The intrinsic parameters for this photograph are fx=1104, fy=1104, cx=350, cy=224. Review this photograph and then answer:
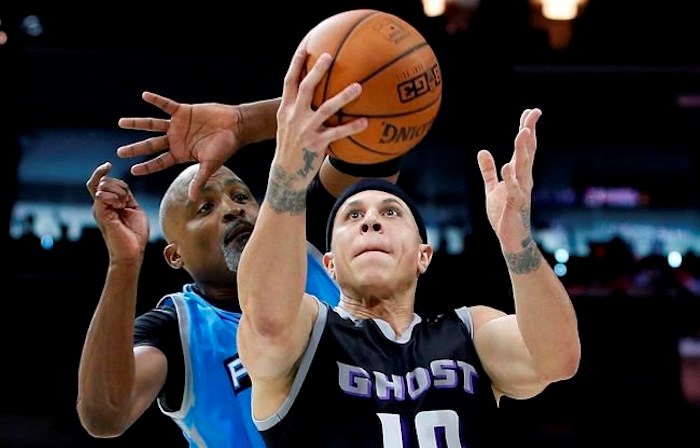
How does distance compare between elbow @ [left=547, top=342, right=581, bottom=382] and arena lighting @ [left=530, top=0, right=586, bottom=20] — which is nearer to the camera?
elbow @ [left=547, top=342, right=581, bottom=382]

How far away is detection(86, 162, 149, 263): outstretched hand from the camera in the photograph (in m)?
2.82

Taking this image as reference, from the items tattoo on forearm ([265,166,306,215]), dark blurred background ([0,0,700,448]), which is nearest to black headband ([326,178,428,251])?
tattoo on forearm ([265,166,306,215])

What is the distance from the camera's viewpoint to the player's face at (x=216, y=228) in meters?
3.30

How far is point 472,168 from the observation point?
7.74 m

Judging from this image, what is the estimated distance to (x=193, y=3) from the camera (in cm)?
731

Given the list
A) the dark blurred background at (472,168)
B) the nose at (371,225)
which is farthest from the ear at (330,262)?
the dark blurred background at (472,168)

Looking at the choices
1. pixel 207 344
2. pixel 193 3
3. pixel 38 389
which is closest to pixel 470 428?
pixel 207 344

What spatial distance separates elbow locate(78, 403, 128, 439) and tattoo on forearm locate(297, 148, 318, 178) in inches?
36.5

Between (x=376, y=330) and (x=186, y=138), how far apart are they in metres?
0.83

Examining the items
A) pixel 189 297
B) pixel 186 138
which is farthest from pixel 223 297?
pixel 186 138

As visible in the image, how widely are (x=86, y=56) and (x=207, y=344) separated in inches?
206

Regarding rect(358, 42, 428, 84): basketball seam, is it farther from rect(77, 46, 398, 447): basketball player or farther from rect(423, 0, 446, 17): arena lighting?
rect(423, 0, 446, 17): arena lighting

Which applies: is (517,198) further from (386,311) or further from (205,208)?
(205,208)

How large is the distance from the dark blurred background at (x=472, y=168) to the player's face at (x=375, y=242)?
4365mm
